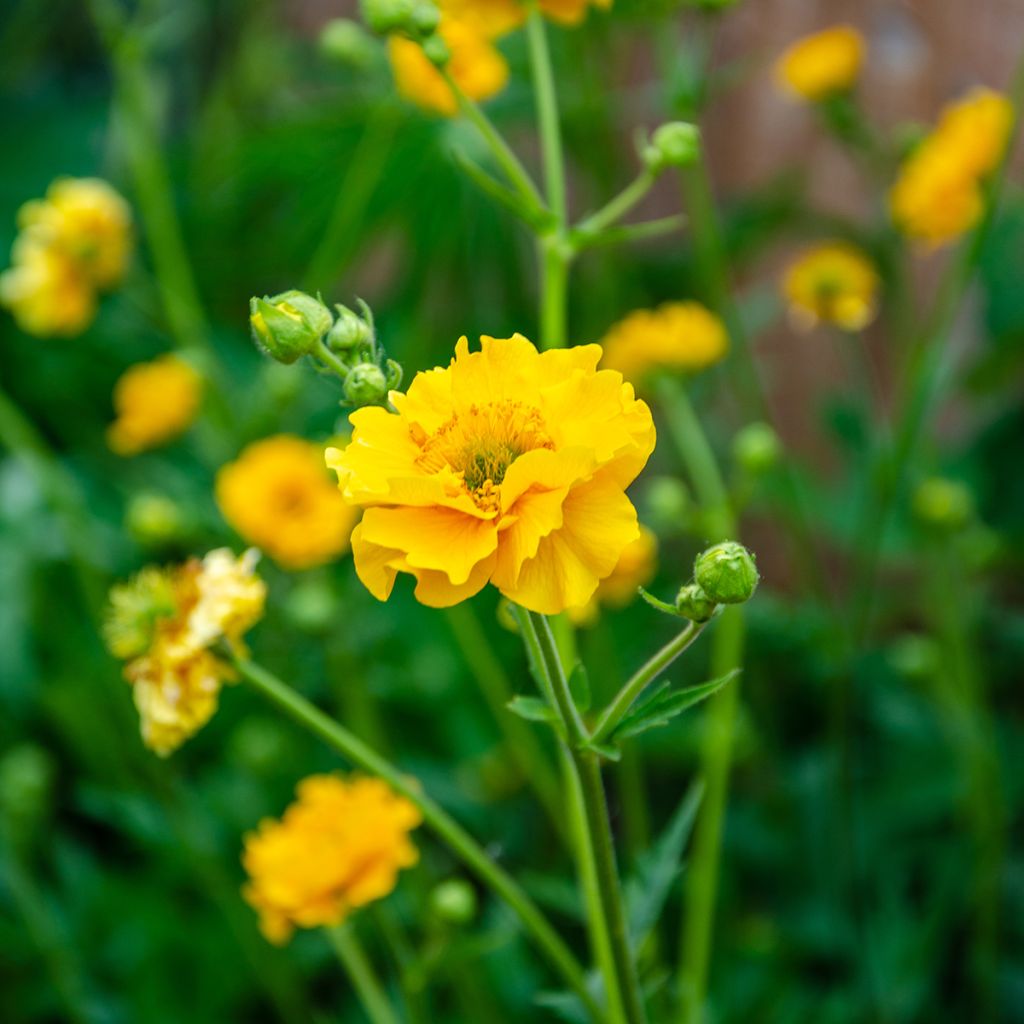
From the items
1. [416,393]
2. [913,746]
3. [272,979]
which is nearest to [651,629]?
[913,746]

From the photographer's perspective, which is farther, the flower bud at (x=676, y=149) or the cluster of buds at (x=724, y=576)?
the flower bud at (x=676, y=149)

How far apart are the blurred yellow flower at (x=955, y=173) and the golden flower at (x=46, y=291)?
719mm

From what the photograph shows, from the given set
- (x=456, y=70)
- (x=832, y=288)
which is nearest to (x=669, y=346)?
(x=832, y=288)

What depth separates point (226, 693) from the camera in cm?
134

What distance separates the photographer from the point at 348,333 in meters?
0.50

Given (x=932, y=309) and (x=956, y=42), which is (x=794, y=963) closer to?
(x=932, y=309)

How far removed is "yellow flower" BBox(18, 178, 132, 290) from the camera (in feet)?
3.63

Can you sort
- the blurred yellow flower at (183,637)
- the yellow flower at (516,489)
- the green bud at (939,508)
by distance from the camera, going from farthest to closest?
the green bud at (939,508) → the blurred yellow flower at (183,637) → the yellow flower at (516,489)

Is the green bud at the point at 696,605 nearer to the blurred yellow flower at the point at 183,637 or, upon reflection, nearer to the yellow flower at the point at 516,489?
the yellow flower at the point at 516,489

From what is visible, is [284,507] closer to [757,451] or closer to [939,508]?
[757,451]

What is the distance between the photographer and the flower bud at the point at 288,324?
49 centimetres

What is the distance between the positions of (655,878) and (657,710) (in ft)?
0.40

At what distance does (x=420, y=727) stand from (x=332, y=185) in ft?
2.09

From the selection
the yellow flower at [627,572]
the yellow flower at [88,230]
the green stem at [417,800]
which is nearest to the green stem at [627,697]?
the green stem at [417,800]
